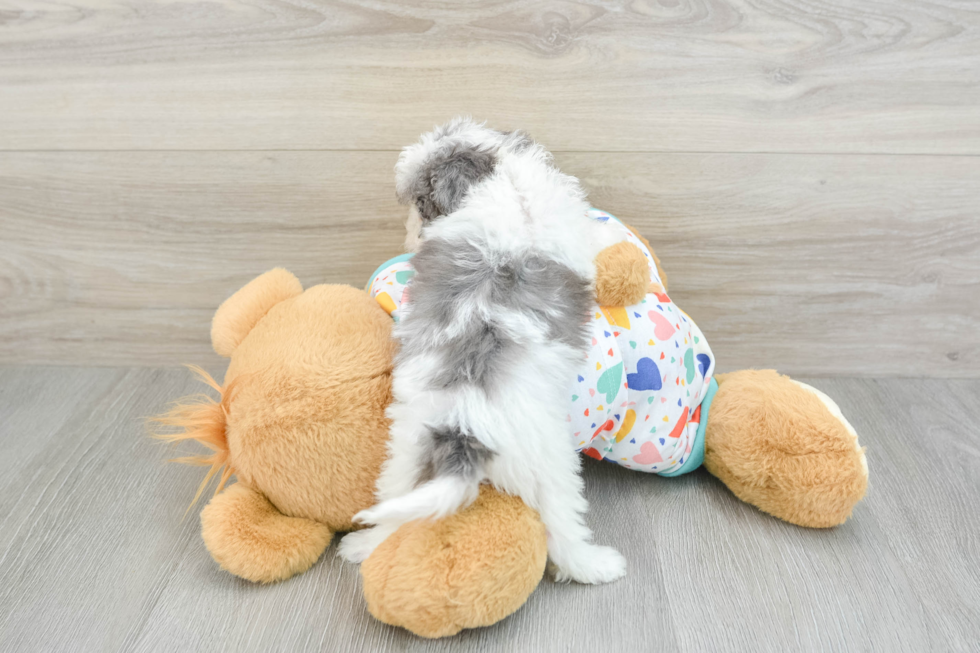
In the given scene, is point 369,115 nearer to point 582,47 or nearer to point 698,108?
point 582,47

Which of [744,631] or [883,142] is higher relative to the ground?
[883,142]

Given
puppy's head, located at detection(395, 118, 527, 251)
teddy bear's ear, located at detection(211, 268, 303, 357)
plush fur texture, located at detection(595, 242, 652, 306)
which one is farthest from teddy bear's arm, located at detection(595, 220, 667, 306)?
teddy bear's ear, located at detection(211, 268, 303, 357)

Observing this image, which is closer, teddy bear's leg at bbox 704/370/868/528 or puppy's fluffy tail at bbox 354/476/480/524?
puppy's fluffy tail at bbox 354/476/480/524

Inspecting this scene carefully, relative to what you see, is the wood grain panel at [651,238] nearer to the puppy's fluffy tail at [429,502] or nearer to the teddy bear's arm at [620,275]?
the teddy bear's arm at [620,275]

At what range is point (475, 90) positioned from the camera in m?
0.88

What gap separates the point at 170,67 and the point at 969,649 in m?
1.09

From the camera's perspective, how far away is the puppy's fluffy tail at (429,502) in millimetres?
542

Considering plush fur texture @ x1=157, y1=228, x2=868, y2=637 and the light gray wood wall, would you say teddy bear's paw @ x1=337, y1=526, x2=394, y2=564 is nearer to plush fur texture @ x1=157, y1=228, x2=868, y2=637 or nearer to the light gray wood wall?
plush fur texture @ x1=157, y1=228, x2=868, y2=637

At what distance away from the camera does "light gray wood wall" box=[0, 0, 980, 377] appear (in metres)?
0.86

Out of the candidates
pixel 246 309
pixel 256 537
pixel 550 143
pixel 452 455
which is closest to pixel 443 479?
pixel 452 455

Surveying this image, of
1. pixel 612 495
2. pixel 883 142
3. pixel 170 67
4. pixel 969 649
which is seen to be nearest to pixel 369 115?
pixel 170 67

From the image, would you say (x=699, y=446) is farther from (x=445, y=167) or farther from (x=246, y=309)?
(x=246, y=309)

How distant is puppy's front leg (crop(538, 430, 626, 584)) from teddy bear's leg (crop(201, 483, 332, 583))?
0.25 meters

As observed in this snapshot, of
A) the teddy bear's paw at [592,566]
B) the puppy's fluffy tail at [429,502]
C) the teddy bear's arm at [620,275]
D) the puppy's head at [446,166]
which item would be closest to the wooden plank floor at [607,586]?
the teddy bear's paw at [592,566]
